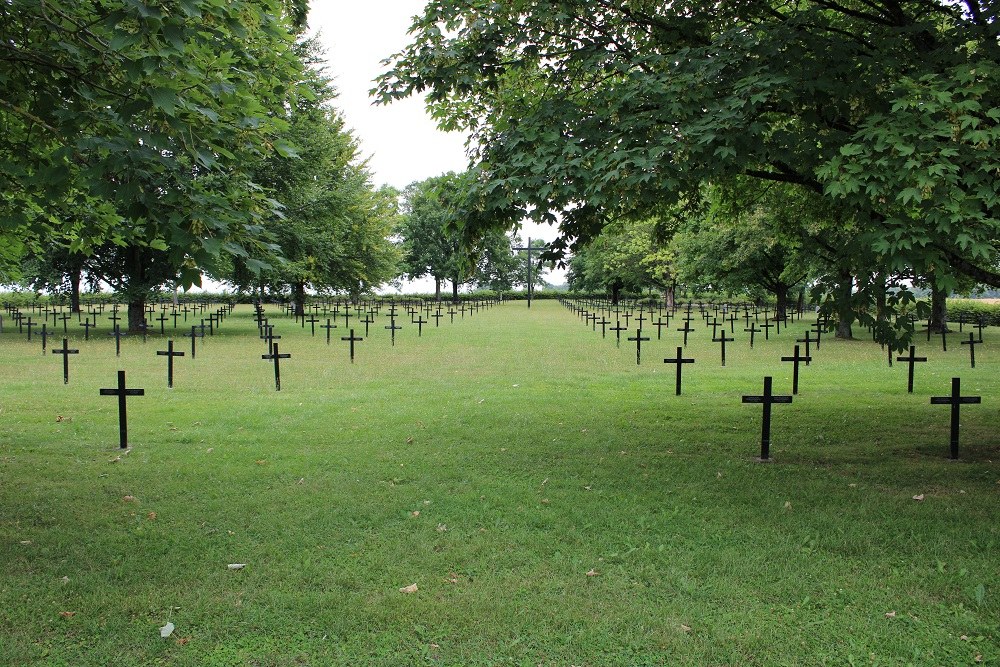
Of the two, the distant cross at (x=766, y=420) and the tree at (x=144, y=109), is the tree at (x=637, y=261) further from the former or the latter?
the tree at (x=144, y=109)

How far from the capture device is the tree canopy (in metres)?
5.46

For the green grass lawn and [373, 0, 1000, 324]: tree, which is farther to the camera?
[373, 0, 1000, 324]: tree

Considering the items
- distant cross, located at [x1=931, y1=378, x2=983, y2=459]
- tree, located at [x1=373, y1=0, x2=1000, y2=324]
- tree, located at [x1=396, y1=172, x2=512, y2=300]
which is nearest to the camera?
tree, located at [x1=373, y1=0, x2=1000, y2=324]

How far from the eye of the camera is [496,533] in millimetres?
5543

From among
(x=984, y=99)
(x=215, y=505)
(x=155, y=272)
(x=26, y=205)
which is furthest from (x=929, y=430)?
(x=155, y=272)

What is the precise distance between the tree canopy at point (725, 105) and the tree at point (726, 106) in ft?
0.06

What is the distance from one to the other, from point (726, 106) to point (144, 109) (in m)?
4.52

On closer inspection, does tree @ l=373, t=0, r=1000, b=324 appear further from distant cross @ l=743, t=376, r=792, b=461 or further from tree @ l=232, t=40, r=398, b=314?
tree @ l=232, t=40, r=398, b=314

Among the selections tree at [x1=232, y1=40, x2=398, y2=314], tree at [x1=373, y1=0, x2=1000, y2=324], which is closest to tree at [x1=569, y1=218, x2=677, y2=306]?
tree at [x1=232, y1=40, x2=398, y2=314]

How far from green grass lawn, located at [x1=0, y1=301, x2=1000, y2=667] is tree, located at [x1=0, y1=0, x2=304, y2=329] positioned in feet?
6.89

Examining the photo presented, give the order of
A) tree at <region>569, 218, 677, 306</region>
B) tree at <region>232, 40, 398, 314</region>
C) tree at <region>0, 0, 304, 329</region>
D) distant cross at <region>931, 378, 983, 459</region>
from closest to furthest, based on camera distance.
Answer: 1. tree at <region>0, 0, 304, 329</region>
2. distant cross at <region>931, 378, 983, 459</region>
3. tree at <region>232, 40, 398, 314</region>
4. tree at <region>569, 218, 677, 306</region>

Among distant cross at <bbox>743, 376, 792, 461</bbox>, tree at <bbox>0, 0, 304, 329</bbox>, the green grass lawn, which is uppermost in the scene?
tree at <bbox>0, 0, 304, 329</bbox>

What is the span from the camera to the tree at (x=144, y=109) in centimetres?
430

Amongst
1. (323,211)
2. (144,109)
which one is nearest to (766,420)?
(144,109)
